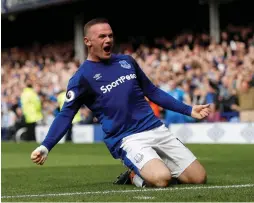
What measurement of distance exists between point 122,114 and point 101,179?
2.00 meters

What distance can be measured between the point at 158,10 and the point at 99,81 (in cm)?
2919

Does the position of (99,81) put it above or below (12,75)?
above

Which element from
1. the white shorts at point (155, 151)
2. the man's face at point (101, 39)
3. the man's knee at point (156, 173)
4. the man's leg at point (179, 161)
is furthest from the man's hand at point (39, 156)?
the man's leg at point (179, 161)

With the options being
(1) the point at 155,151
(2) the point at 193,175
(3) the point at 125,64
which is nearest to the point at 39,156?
(1) the point at 155,151

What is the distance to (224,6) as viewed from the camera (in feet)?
113

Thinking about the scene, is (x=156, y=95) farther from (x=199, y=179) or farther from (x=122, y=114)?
(x=199, y=179)

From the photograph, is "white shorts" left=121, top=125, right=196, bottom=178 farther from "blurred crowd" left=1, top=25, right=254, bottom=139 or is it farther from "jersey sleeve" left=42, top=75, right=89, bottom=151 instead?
"blurred crowd" left=1, top=25, right=254, bottom=139

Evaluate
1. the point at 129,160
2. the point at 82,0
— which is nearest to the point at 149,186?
the point at 129,160

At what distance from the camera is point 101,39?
1035 centimetres

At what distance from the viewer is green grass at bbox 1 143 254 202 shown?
901 cm

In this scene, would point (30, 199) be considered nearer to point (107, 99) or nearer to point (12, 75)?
point (107, 99)

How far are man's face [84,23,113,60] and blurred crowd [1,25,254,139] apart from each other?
45.4ft

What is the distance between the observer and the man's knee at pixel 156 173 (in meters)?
10.1

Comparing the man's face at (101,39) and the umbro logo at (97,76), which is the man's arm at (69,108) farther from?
the man's face at (101,39)
